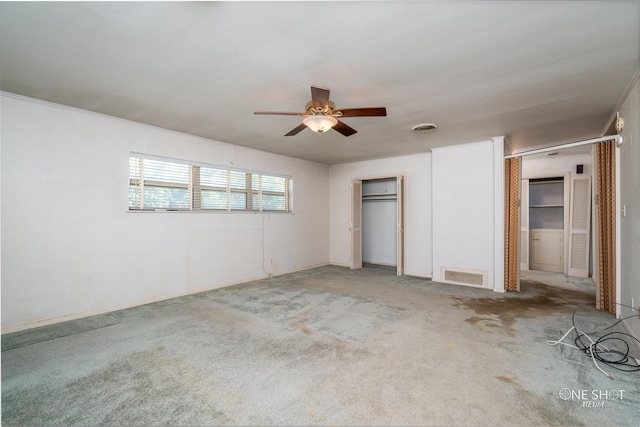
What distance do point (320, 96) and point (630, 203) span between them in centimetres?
329

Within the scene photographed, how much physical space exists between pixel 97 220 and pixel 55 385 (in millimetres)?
2169

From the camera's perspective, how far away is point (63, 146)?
341cm

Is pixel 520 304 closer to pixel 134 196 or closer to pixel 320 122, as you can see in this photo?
pixel 320 122

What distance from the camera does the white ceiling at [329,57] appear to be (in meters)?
1.82

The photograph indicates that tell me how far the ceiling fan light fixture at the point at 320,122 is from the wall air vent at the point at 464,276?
378cm

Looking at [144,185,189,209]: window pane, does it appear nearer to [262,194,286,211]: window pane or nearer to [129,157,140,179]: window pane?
[129,157,140,179]: window pane

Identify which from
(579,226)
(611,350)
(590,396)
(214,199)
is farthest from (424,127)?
(579,226)

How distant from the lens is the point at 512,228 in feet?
15.5

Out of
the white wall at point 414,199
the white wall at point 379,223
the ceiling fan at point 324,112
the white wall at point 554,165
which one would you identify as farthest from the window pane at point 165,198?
the white wall at point 554,165

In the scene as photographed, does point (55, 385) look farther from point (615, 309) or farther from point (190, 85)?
point (615, 309)

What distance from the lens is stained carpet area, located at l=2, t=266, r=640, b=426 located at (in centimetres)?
178

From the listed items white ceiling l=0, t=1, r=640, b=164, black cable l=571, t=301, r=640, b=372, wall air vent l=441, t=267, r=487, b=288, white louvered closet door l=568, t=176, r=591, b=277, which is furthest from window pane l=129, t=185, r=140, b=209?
white louvered closet door l=568, t=176, r=591, b=277

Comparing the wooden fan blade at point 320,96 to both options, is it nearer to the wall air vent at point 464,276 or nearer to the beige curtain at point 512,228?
Result: the beige curtain at point 512,228

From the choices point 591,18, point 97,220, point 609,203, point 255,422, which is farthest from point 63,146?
point 609,203
